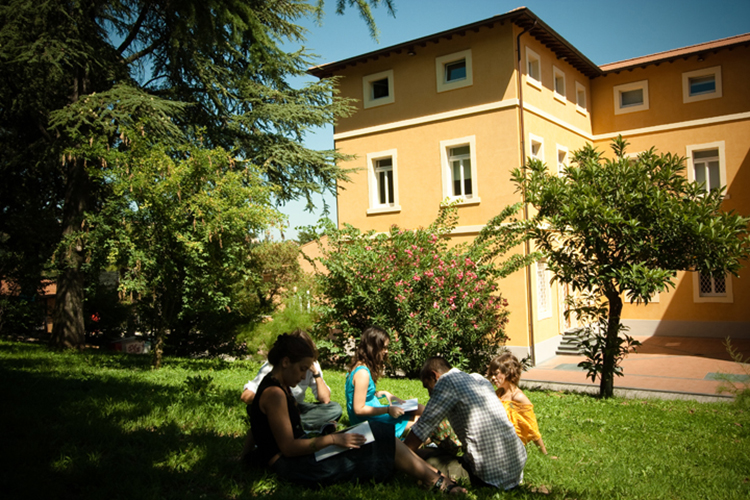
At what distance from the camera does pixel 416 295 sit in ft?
39.9

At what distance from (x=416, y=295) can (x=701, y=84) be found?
15.3 m

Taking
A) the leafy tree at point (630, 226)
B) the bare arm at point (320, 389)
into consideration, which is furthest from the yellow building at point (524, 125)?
the bare arm at point (320, 389)

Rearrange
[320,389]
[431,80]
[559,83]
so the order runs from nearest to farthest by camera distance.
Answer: [320,389]
[431,80]
[559,83]

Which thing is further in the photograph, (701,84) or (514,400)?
(701,84)

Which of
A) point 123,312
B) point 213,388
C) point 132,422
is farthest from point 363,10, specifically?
point 123,312

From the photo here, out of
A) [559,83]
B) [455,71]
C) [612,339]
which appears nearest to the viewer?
[612,339]

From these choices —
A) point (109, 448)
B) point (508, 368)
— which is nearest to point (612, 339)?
point (508, 368)

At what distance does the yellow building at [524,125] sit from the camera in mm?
16750

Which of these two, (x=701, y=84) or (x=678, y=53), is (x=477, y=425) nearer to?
(x=701, y=84)

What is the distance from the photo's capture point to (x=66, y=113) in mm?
11367

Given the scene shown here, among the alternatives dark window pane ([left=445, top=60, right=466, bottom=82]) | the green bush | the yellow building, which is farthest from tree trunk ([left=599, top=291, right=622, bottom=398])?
dark window pane ([left=445, top=60, right=466, bottom=82])

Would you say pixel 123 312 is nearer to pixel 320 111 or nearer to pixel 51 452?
pixel 320 111

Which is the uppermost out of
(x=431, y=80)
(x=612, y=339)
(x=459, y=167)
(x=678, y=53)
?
(x=678, y=53)

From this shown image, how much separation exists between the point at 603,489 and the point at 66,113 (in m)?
11.9
